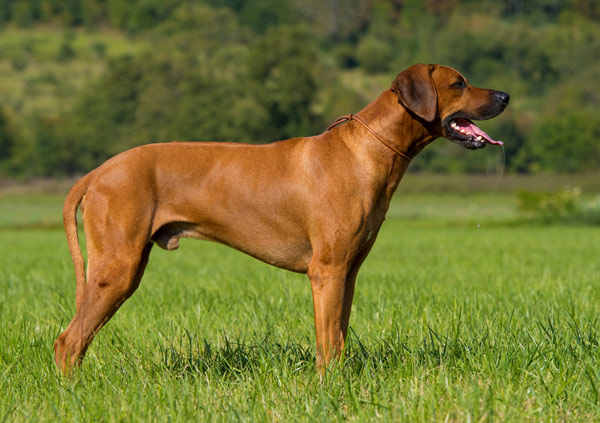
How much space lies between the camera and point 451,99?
456 cm

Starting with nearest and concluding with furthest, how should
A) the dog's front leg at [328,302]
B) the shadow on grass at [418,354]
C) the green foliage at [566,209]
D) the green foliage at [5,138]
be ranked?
the dog's front leg at [328,302] < the shadow on grass at [418,354] < the green foliage at [566,209] < the green foliage at [5,138]

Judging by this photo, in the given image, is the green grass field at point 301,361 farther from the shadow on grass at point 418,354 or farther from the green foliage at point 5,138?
the green foliage at point 5,138

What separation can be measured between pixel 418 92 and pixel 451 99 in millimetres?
268

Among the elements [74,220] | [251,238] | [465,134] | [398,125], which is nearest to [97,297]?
[74,220]

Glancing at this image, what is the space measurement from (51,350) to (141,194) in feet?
5.12

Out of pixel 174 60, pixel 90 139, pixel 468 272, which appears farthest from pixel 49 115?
pixel 468 272

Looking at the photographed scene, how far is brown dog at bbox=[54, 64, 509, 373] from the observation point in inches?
173

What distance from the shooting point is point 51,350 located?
16.7 feet

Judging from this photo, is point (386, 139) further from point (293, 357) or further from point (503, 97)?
point (293, 357)

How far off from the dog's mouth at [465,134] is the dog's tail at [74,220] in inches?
92.2

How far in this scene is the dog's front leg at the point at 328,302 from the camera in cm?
437

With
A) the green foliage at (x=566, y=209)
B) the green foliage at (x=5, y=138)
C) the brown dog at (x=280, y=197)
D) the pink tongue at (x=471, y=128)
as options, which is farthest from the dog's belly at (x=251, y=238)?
Result: the green foliage at (x=5, y=138)

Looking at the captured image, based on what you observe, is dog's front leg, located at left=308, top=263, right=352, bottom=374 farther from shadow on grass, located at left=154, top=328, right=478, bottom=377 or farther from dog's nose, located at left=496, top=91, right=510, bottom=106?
dog's nose, located at left=496, top=91, right=510, bottom=106

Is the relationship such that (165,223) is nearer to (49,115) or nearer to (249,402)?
(249,402)
